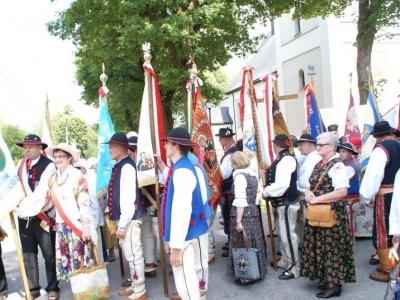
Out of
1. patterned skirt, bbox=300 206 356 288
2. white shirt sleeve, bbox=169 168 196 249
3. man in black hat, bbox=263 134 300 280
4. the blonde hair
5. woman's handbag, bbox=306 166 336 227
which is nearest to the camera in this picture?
white shirt sleeve, bbox=169 168 196 249

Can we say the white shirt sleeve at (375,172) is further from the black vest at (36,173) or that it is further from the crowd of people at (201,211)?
the black vest at (36,173)

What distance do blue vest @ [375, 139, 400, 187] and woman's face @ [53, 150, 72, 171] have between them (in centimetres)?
407

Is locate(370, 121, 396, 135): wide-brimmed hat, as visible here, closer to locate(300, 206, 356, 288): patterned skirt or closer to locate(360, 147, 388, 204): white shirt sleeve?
locate(360, 147, 388, 204): white shirt sleeve

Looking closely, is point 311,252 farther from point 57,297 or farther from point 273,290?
point 57,297

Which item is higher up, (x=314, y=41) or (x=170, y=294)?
(x=314, y=41)

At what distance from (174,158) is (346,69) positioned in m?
19.1

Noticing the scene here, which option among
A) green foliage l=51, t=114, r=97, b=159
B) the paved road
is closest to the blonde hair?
the paved road

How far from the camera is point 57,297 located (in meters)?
4.96

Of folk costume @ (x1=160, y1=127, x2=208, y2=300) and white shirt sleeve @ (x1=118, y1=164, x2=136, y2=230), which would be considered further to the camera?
white shirt sleeve @ (x1=118, y1=164, x2=136, y2=230)

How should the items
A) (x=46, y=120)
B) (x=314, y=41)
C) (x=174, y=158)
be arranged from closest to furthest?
(x=174, y=158)
(x=46, y=120)
(x=314, y=41)

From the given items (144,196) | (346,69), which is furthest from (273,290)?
(346,69)

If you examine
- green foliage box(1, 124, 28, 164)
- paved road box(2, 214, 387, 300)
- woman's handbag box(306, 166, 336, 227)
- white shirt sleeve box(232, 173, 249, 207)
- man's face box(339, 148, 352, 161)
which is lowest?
paved road box(2, 214, 387, 300)

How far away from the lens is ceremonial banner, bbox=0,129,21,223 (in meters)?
4.39

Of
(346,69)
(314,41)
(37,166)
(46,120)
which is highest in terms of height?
(314,41)
